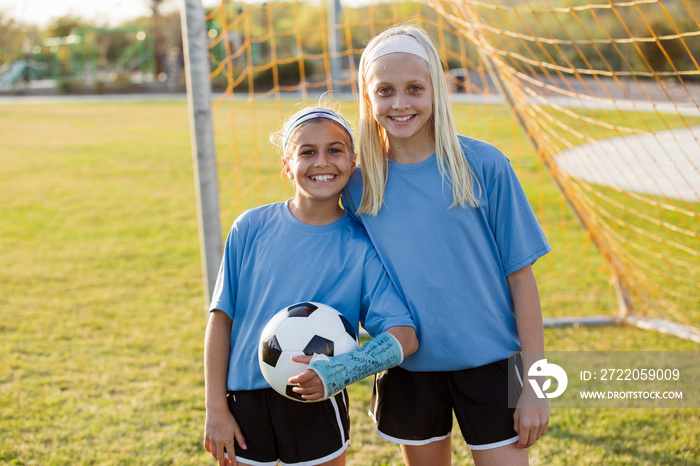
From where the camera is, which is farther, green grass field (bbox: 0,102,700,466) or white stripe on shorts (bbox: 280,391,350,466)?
green grass field (bbox: 0,102,700,466)

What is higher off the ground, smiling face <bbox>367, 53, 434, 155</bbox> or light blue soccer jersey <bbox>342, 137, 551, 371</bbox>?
smiling face <bbox>367, 53, 434, 155</bbox>

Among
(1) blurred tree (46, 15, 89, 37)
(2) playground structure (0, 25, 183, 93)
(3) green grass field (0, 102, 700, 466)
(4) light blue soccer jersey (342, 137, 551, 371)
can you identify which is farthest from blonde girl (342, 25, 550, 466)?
(1) blurred tree (46, 15, 89, 37)

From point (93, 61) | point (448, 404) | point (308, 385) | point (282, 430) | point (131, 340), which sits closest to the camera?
point (308, 385)

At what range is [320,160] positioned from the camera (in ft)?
6.02

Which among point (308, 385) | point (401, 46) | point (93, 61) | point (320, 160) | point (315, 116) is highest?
point (93, 61)

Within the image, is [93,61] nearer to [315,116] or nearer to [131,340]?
[131,340]

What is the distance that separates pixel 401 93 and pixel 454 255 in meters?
0.49

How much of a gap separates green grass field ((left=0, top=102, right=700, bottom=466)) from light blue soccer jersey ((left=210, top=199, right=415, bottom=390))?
1.18m

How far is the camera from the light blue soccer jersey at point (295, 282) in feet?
6.00

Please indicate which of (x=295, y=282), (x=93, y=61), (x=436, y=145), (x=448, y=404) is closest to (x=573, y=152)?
(x=436, y=145)

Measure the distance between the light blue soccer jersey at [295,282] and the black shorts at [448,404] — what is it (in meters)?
0.24

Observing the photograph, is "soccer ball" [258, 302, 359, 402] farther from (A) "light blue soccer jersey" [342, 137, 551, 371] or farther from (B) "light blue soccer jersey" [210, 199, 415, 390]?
(A) "light blue soccer jersey" [342, 137, 551, 371]

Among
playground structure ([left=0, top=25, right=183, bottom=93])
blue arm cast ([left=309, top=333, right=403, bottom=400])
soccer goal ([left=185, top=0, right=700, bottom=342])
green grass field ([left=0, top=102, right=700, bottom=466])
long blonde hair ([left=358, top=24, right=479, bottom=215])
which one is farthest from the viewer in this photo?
playground structure ([left=0, top=25, right=183, bottom=93])

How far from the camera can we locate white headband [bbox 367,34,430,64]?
6.03 feet
